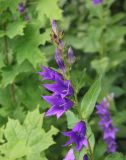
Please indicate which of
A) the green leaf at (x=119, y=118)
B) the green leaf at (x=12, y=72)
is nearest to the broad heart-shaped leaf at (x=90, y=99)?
the green leaf at (x=12, y=72)

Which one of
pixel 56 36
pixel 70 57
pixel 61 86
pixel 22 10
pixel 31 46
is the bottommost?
pixel 31 46

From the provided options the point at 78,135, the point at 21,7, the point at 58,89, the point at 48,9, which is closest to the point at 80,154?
the point at 78,135

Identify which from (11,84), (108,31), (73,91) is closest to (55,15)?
(11,84)

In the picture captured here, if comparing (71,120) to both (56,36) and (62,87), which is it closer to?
(62,87)

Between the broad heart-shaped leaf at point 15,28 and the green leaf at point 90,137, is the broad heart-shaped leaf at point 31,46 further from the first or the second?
the green leaf at point 90,137

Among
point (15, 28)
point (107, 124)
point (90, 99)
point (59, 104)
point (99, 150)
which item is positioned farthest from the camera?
point (99, 150)

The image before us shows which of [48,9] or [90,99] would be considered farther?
[48,9]

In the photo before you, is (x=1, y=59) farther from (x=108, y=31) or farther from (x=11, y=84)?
(x=108, y=31)

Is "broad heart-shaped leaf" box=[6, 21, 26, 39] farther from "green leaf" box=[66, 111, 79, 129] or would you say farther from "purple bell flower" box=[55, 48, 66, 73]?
"purple bell flower" box=[55, 48, 66, 73]

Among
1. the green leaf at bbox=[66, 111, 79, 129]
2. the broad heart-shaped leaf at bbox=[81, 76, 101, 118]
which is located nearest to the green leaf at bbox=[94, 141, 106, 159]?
the green leaf at bbox=[66, 111, 79, 129]
